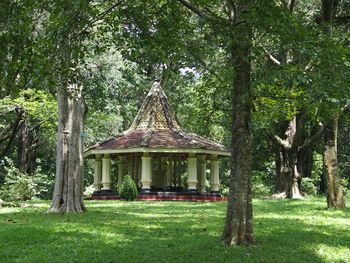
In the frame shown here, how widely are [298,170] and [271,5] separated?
864 inches

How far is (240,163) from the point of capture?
8141 millimetres

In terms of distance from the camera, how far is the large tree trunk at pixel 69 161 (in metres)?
13.6

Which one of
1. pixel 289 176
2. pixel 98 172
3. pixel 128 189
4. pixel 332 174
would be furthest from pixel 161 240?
pixel 98 172

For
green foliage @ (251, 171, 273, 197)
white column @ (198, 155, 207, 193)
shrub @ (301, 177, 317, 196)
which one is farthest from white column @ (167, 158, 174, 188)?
shrub @ (301, 177, 317, 196)

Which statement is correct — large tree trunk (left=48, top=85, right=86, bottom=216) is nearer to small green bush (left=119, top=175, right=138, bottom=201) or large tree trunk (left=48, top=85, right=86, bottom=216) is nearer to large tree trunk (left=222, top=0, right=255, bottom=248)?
large tree trunk (left=222, top=0, right=255, bottom=248)

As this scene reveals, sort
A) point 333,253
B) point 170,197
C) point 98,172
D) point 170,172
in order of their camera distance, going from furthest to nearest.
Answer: point 170,172 → point 98,172 → point 170,197 → point 333,253

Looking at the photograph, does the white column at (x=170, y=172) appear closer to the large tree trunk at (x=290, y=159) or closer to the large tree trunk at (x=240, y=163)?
the large tree trunk at (x=290, y=159)

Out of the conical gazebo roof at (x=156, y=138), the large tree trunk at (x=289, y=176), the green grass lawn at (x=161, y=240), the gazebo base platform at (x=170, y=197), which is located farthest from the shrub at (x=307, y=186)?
the green grass lawn at (x=161, y=240)

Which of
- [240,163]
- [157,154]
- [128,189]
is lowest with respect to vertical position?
[128,189]

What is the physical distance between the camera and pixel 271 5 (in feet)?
20.3

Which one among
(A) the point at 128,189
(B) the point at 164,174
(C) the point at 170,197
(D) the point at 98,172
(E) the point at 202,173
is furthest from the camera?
(B) the point at 164,174

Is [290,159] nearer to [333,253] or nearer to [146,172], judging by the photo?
[146,172]

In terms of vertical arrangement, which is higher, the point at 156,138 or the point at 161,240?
the point at 156,138

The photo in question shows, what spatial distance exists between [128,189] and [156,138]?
4.19 meters
